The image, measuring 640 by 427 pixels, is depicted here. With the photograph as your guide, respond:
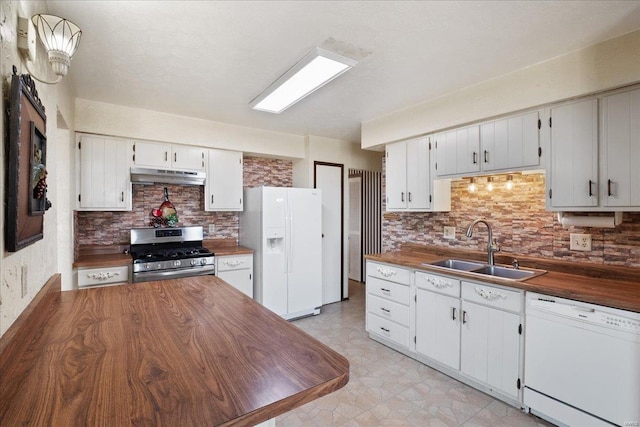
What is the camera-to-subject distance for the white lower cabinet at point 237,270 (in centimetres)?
353

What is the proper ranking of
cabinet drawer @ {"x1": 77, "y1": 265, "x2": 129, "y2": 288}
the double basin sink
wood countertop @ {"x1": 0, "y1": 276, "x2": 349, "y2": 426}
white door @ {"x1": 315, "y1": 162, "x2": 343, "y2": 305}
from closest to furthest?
wood countertop @ {"x1": 0, "y1": 276, "x2": 349, "y2": 426} < the double basin sink < cabinet drawer @ {"x1": 77, "y1": 265, "x2": 129, "y2": 288} < white door @ {"x1": 315, "y1": 162, "x2": 343, "y2": 305}

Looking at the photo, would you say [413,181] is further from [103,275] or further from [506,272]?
[103,275]

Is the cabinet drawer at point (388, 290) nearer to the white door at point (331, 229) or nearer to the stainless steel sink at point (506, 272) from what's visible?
the stainless steel sink at point (506, 272)

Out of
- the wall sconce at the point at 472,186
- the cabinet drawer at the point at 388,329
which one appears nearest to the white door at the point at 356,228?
the cabinet drawer at the point at 388,329

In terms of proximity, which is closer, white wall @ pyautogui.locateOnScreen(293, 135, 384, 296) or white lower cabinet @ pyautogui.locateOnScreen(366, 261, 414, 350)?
white lower cabinet @ pyautogui.locateOnScreen(366, 261, 414, 350)

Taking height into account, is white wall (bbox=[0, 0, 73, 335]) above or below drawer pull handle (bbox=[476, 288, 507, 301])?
above

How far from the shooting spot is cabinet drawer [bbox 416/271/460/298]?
247cm

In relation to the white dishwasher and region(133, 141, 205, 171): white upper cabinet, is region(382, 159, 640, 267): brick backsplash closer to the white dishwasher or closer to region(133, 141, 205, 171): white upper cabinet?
the white dishwasher

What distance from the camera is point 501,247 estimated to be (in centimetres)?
281

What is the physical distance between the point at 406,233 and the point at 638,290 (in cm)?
209

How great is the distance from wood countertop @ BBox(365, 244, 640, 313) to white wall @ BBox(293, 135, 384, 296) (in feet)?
5.89

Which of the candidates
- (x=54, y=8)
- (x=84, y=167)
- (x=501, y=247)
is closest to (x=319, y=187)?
(x=501, y=247)

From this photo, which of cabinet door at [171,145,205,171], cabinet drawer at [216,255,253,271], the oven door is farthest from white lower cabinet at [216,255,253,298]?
cabinet door at [171,145,205,171]

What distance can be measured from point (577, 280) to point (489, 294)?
0.57m
